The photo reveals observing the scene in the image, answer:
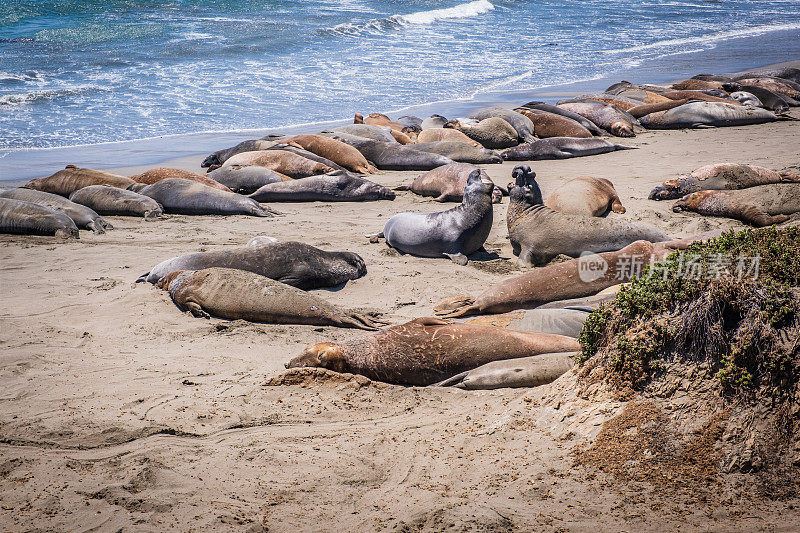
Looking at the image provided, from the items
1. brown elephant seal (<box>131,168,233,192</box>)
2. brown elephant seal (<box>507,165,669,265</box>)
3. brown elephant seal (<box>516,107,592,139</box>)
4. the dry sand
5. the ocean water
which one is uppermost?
the ocean water

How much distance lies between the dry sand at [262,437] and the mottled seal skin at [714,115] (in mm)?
8736

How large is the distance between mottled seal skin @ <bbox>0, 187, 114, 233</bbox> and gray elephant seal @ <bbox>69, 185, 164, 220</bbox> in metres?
0.27

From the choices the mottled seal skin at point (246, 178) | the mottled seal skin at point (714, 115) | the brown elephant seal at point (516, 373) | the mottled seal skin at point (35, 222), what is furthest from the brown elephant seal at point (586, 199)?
the mottled seal skin at point (714, 115)

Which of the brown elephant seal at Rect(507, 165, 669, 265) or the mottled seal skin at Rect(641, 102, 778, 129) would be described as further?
the mottled seal skin at Rect(641, 102, 778, 129)

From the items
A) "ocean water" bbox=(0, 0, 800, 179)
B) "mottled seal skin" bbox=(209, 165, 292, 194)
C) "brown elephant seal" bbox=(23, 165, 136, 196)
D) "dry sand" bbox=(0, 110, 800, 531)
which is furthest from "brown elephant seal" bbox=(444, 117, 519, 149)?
"dry sand" bbox=(0, 110, 800, 531)

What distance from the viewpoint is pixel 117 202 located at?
908cm

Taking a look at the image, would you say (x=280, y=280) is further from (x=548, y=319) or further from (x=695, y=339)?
(x=695, y=339)

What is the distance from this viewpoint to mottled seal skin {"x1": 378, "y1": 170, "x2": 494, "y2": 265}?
23.3 ft

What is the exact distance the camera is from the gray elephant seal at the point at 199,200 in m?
8.97

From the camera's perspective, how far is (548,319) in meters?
4.77

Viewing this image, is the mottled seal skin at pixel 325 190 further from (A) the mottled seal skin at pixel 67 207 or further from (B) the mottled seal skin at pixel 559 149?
(B) the mottled seal skin at pixel 559 149

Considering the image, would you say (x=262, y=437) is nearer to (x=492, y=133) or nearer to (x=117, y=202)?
(x=117, y=202)

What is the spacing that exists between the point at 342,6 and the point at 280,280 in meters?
30.1

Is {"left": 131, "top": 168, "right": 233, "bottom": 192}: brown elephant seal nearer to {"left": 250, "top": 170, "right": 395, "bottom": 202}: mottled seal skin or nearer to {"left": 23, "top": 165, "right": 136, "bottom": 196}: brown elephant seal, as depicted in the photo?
{"left": 23, "top": 165, "right": 136, "bottom": 196}: brown elephant seal
